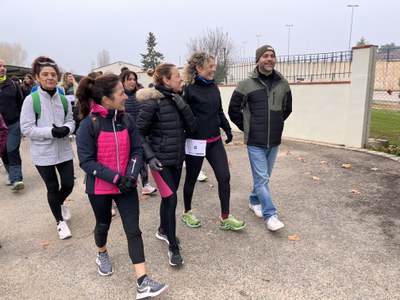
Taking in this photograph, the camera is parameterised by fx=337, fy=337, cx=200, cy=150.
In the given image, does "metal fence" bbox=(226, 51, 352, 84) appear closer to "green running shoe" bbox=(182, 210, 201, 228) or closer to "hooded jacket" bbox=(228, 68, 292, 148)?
"hooded jacket" bbox=(228, 68, 292, 148)

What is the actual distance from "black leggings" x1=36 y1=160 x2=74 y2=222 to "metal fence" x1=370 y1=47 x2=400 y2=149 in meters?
6.16

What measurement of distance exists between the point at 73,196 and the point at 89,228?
1.33m

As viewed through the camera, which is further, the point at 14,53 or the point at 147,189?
the point at 14,53

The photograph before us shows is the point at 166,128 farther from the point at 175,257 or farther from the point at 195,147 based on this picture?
the point at 175,257

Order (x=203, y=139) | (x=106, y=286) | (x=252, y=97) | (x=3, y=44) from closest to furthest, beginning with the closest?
(x=106, y=286), (x=203, y=139), (x=252, y=97), (x=3, y=44)

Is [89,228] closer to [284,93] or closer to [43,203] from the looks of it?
[43,203]

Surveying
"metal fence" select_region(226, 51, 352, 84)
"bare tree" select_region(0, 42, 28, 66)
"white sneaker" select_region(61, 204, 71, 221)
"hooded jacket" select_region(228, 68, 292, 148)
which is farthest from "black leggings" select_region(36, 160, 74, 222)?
"bare tree" select_region(0, 42, 28, 66)

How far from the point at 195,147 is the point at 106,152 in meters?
1.11

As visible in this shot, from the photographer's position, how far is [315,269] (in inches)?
119

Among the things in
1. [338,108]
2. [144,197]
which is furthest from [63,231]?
[338,108]

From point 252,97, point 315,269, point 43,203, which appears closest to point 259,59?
point 252,97

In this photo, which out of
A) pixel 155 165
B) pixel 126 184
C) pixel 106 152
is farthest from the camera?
pixel 155 165

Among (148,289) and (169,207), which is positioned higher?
(169,207)

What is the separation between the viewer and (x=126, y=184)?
8.28 ft
